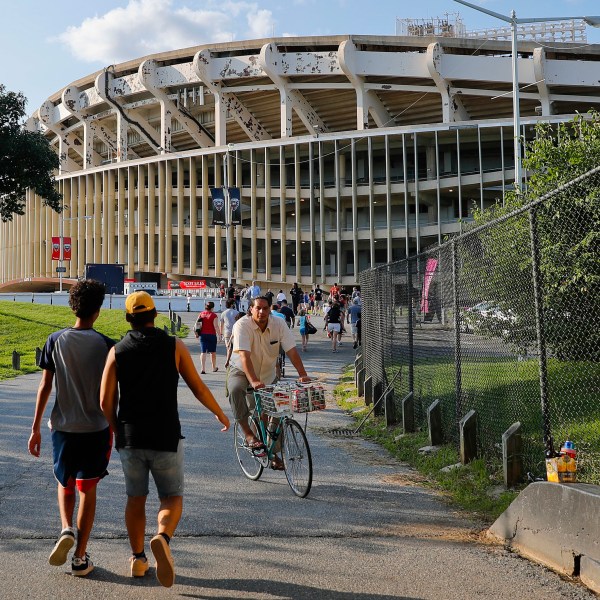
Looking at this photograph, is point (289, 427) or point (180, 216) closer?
point (289, 427)

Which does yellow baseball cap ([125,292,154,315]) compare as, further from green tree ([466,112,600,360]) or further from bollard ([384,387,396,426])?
bollard ([384,387,396,426])

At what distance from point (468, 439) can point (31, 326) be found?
93.1 ft

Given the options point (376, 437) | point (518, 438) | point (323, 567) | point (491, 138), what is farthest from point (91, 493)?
point (491, 138)

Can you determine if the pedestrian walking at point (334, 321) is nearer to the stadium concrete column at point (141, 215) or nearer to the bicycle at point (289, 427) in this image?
the bicycle at point (289, 427)

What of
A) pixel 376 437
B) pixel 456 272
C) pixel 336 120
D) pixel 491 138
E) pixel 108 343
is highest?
pixel 336 120

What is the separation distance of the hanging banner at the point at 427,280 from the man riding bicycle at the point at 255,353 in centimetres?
296

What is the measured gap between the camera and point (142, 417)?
14.6 feet

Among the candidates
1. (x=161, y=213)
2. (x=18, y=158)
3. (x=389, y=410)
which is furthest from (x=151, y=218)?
(x=389, y=410)

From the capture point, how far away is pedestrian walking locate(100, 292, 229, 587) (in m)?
4.44

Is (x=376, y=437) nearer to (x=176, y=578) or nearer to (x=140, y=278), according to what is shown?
(x=176, y=578)

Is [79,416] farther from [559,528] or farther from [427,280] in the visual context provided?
[427,280]

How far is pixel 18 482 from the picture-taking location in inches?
282

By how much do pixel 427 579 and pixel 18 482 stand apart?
170 inches

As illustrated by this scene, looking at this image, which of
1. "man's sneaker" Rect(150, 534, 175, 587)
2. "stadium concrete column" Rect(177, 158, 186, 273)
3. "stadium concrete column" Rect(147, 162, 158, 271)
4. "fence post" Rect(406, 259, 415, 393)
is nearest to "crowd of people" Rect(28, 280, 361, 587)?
"man's sneaker" Rect(150, 534, 175, 587)
